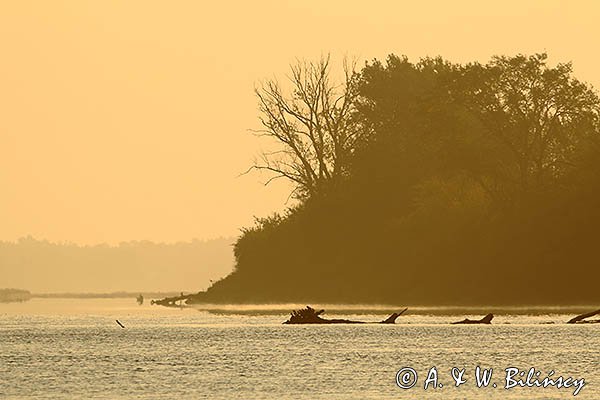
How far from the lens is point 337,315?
137m

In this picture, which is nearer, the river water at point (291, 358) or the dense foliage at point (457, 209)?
the river water at point (291, 358)

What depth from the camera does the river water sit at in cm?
7000

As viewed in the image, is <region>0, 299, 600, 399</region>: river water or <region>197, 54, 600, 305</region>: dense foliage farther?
<region>197, 54, 600, 305</region>: dense foliage

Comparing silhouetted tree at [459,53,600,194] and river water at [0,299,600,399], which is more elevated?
silhouetted tree at [459,53,600,194]

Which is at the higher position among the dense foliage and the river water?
the dense foliage

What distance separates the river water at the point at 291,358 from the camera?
2756 inches

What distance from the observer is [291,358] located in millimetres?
87500

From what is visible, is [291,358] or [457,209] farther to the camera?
[457,209]

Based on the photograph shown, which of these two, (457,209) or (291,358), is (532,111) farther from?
(291,358)

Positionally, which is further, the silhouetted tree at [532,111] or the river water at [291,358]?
the silhouetted tree at [532,111]

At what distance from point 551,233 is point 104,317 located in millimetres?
42848

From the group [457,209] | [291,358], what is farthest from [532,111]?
[291,358]

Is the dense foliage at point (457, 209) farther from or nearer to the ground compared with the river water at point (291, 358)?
farther from the ground

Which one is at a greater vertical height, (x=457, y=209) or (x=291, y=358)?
(x=457, y=209)
